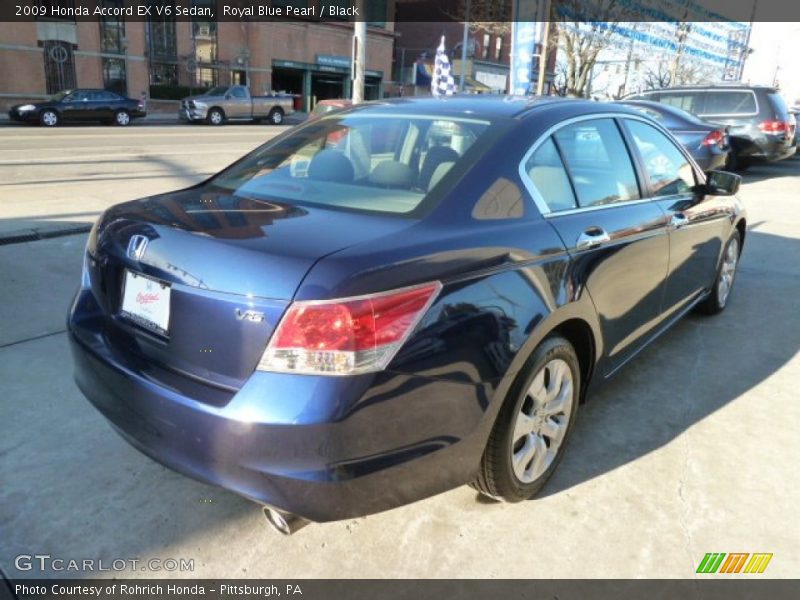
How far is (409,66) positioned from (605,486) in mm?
54282

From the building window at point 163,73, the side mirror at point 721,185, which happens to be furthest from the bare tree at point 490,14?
the side mirror at point 721,185

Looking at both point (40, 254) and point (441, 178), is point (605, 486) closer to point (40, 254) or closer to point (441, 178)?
point (441, 178)

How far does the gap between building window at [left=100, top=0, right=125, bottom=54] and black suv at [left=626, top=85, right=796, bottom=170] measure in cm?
2786

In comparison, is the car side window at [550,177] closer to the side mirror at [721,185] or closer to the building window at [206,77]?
the side mirror at [721,185]

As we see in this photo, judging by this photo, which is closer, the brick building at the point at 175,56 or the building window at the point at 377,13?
the brick building at the point at 175,56

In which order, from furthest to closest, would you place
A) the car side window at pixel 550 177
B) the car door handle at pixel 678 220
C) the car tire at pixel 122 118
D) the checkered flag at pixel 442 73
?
1. the car tire at pixel 122 118
2. the checkered flag at pixel 442 73
3. the car door handle at pixel 678 220
4. the car side window at pixel 550 177

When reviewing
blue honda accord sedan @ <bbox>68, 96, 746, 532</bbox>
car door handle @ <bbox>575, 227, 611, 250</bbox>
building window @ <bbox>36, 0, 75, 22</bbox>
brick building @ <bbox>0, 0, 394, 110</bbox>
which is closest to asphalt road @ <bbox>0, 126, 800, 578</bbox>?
blue honda accord sedan @ <bbox>68, 96, 746, 532</bbox>

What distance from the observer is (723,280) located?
4.95m

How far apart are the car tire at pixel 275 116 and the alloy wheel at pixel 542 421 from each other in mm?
29267

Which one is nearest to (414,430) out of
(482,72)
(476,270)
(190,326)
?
(476,270)

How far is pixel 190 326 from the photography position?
6.72ft

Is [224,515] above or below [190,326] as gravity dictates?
below

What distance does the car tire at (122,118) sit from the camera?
83.1 ft

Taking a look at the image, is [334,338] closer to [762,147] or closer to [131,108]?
[762,147]
